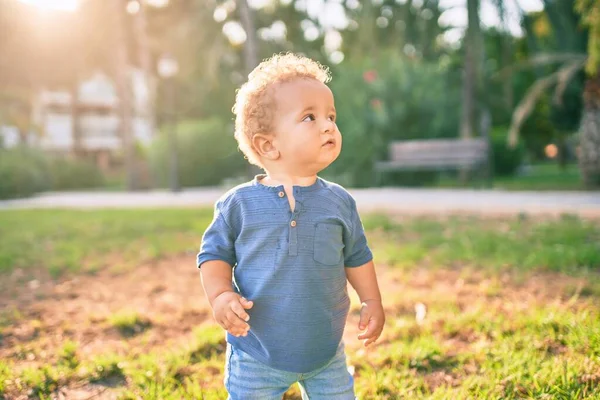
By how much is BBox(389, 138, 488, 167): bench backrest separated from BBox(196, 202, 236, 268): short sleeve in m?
12.0

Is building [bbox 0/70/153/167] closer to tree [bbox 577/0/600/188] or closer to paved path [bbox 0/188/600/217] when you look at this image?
paved path [bbox 0/188/600/217]

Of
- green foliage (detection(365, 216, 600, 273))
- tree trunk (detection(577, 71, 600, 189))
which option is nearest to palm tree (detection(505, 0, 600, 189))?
tree trunk (detection(577, 71, 600, 189))

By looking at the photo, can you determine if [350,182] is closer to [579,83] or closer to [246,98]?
[579,83]

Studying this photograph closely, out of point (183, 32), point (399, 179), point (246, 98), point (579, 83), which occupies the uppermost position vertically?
point (183, 32)

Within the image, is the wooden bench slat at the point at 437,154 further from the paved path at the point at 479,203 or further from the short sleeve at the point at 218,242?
the short sleeve at the point at 218,242

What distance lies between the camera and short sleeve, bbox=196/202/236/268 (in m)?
1.85

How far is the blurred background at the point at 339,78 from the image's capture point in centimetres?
1305

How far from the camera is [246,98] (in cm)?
191

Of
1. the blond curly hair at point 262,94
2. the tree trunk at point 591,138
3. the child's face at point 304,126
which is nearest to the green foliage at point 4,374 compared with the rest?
the blond curly hair at point 262,94

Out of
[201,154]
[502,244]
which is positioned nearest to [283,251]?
[502,244]

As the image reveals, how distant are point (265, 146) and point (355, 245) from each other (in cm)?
47

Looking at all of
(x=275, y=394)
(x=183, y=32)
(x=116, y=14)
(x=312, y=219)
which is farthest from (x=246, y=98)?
(x=183, y=32)

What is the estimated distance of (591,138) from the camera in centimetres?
1269

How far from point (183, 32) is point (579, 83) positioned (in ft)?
42.9
